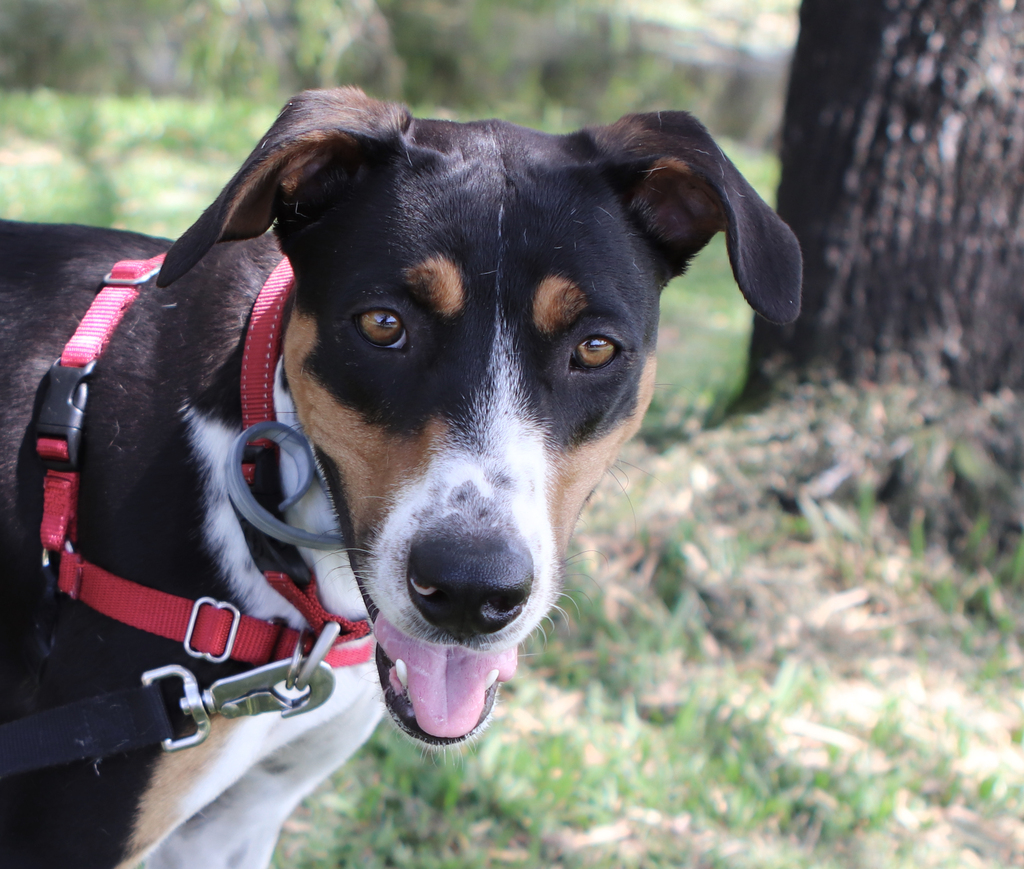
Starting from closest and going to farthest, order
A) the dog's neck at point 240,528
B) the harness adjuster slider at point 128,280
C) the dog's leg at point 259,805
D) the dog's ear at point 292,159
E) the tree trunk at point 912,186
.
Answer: the dog's ear at point 292,159, the dog's neck at point 240,528, the harness adjuster slider at point 128,280, the dog's leg at point 259,805, the tree trunk at point 912,186

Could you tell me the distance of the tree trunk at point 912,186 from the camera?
3.77 meters

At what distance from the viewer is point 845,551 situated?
12.9 ft

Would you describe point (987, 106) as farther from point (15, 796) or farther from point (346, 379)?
point (15, 796)

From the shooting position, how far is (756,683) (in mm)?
3525

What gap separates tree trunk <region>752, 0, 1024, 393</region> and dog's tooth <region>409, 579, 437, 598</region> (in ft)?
9.48

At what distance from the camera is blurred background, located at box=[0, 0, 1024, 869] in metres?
2.98

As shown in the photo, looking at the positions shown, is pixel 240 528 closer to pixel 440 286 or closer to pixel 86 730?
pixel 86 730

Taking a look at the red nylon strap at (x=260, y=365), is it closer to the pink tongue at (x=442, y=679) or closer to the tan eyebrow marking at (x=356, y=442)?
the tan eyebrow marking at (x=356, y=442)

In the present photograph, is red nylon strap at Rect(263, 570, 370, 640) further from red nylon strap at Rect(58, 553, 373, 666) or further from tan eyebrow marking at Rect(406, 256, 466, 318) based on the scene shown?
tan eyebrow marking at Rect(406, 256, 466, 318)

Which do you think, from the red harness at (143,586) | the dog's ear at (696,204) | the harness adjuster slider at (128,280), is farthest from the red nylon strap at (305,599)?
the dog's ear at (696,204)

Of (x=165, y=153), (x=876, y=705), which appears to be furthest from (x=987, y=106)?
(x=165, y=153)

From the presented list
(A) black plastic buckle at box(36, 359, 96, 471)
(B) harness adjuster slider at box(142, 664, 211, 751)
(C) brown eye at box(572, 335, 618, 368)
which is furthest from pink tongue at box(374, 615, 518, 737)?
(A) black plastic buckle at box(36, 359, 96, 471)

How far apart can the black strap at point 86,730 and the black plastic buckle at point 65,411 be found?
19.1 inches

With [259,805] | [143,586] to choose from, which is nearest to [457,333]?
[143,586]
